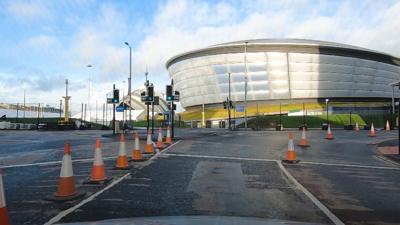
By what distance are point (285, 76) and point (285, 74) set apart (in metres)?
0.46

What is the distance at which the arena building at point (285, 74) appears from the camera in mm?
108188

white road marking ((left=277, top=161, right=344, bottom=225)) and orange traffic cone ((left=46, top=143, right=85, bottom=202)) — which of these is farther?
orange traffic cone ((left=46, top=143, right=85, bottom=202))

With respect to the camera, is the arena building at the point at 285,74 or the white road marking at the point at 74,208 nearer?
the white road marking at the point at 74,208

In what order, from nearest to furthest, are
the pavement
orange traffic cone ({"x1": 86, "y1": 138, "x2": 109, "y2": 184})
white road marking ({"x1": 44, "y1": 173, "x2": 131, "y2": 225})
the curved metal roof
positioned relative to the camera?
1. white road marking ({"x1": 44, "y1": 173, "x2": 131, "y2": 225})
2. the pavement
3. orange traffic cone ({"x1": 86, "y1": 138, "x2": 109, "y2": 184})
4. the curved metal roof

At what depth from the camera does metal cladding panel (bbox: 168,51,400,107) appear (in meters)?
108

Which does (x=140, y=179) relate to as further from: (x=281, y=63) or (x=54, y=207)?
(x=281, y=63)

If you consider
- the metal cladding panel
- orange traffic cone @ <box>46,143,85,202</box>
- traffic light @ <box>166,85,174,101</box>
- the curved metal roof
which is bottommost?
orange traffic cone @ <box>46,143,85,202</box>

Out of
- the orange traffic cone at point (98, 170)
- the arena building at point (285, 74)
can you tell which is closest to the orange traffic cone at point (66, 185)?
the orange traffic cone at point (98, 170)

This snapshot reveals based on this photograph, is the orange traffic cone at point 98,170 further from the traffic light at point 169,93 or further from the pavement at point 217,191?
the traffic light at point 169,93

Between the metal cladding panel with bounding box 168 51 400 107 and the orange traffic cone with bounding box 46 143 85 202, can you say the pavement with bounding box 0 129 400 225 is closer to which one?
the orange traffic cone with bounding box 46 143 85 202

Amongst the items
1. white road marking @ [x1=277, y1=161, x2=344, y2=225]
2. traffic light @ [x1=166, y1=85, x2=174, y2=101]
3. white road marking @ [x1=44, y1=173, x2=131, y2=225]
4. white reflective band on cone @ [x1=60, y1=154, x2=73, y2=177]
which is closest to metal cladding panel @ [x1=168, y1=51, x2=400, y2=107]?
traffic light @ [x1=166, y1=85, x2=174, y2=101]

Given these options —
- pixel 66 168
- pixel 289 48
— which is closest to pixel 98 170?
pixel 66 168

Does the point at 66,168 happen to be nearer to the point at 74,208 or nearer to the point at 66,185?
the point at 66,185

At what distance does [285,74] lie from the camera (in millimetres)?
108750
